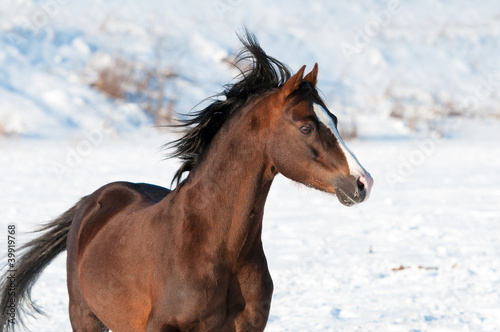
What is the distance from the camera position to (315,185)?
106 inches

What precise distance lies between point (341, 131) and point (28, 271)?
552 inches

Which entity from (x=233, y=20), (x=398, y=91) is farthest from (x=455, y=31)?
(x=233, y=20)

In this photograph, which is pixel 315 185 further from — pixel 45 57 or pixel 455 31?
pixel 455 31

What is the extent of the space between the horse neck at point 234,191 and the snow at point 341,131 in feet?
0.99

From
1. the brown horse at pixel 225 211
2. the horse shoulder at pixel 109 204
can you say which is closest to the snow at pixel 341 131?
the brown horse at pixel 225 211

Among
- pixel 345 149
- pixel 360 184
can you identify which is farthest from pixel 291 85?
pixel 360 184

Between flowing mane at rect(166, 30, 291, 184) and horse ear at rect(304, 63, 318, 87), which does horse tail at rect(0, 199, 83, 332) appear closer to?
flowing mane at rect(166, 30, 291, 184)

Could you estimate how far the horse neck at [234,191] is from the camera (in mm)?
2801

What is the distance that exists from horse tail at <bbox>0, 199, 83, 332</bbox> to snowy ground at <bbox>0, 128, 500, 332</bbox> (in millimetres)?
510

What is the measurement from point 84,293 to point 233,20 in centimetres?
2613

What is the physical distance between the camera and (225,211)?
282 centimetres

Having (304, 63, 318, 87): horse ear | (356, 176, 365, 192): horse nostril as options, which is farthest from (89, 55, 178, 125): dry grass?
(356, 176, 365, 192): horse nostril

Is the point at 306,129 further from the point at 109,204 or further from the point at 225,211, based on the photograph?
the point at 109,204

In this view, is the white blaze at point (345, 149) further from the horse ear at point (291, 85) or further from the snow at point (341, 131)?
the snow at point (341, 131)
